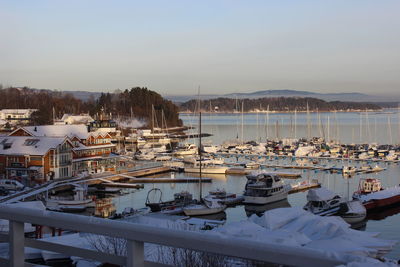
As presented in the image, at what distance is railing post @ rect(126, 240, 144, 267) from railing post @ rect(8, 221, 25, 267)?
0.57 m

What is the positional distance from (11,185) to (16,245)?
2337 cm

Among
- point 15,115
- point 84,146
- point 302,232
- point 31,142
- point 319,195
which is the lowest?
point 319,195

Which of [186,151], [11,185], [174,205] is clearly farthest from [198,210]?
[186,151]

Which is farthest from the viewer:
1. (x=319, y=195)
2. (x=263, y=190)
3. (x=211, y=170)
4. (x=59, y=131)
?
(x=59, y=131)

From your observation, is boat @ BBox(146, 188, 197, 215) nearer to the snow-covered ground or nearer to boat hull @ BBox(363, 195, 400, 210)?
the snow-covered ground

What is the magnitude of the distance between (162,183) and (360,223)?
13.2m

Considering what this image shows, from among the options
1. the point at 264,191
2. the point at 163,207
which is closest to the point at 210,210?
the point at 163,207

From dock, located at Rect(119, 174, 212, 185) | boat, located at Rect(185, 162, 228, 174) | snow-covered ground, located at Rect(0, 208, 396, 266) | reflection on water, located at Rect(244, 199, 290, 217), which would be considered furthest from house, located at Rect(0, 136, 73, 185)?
snow-covered ground, located at Rect(0, 208, 396, 266)

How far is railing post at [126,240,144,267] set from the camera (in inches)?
67.5

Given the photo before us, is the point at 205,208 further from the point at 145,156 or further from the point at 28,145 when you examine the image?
the point at 145,156

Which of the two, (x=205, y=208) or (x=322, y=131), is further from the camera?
(x=322, y=131)

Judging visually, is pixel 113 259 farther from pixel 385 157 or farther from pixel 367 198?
pixel 385 157

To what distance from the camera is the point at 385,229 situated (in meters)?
18.5

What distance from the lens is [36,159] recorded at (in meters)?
26.3
